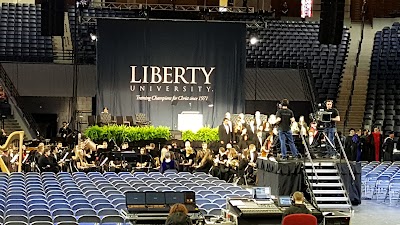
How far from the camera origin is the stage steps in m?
17.5

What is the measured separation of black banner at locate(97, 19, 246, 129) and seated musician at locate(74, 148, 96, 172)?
7076 mm

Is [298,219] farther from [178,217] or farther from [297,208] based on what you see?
[178,217]

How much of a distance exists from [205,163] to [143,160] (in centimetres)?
216

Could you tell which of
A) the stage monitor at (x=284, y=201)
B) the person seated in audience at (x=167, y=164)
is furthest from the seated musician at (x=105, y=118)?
the stage monitor at (x=284, y=201)

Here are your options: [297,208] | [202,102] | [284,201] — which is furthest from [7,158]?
[297,208]

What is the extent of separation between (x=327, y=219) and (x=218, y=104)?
682 inches

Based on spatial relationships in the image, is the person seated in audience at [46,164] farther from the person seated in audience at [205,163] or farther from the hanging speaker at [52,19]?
the hanging speaker at [52,19]

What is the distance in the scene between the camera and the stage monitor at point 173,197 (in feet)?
38.6

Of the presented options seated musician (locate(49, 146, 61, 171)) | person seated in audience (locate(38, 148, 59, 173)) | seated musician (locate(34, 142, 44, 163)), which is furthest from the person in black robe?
seated musician (locate(34, 142, 44, 163))

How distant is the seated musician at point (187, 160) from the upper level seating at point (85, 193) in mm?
2946

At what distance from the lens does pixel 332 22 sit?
2625cm

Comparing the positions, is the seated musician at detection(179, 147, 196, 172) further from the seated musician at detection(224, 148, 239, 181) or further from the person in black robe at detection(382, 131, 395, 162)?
the person in black robe at detection(382, 131, 395, 162)

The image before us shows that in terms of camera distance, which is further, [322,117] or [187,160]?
[187,160]

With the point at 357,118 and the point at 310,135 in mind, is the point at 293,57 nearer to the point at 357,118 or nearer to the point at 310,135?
the point at 357,118
